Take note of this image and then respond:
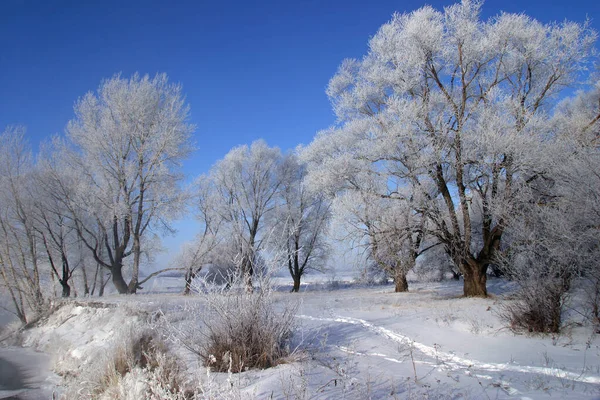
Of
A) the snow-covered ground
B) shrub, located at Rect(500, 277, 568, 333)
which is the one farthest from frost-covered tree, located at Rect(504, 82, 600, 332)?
the snow-covered ground

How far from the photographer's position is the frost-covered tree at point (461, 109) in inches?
434

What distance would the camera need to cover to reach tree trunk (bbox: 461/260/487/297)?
1184cm

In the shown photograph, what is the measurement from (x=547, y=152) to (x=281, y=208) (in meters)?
17.2

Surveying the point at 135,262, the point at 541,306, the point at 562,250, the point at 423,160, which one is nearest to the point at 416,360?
the point at 541,306

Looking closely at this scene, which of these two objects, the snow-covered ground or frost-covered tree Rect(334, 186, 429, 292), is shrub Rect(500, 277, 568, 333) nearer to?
the snow-covered ground

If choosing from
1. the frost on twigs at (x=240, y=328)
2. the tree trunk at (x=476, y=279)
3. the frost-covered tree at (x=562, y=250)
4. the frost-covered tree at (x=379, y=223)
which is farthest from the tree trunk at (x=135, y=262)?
the frost-covered tree at (x=562, y=250)

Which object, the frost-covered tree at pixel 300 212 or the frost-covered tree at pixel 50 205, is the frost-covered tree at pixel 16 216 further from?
the frost-covered tree at pixel 300 212

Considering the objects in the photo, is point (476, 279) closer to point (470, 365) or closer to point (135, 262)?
point (470, 365)

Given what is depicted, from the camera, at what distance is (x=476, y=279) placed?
11883 mm

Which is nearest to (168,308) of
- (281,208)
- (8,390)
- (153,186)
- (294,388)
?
(8,390)

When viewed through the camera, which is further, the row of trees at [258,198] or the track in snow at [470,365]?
the row of trees at [258,198]

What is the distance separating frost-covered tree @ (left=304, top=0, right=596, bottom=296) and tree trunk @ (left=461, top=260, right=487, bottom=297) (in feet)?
0.11

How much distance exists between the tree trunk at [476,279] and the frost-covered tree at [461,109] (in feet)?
0.11

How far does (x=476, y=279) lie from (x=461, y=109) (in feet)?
18.2
